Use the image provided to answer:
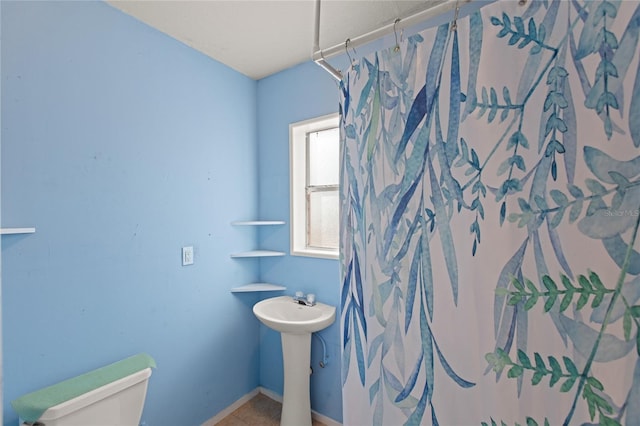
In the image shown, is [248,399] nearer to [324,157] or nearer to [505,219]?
[324,157]

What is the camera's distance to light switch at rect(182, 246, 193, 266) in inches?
67.4

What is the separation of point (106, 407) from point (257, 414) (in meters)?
1.09

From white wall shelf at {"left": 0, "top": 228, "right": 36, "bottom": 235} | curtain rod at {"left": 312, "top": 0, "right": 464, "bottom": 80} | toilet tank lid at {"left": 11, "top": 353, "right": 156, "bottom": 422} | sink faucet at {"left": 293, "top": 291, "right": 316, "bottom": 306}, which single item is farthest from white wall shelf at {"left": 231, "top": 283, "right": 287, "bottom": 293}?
curtain rod at {"left": 312, "top": 0, "right": 464, "bottom": 80}

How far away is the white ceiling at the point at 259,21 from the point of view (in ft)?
4.64

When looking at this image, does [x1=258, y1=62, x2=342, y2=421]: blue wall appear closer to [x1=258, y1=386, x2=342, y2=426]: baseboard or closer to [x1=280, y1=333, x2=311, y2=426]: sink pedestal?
[x1=258, y1=386, x2=342, y2=426]: baseboard

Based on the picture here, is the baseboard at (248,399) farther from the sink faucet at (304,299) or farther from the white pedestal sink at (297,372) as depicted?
the sink faucet at (304,299)

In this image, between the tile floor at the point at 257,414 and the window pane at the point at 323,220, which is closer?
the tile floor at the point at 257,414

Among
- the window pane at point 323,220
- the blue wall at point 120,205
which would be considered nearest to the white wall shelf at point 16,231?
the blue wall at point 120,205

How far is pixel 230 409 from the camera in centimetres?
197

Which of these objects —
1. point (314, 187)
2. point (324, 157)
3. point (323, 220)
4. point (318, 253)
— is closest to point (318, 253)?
point (318, 253)

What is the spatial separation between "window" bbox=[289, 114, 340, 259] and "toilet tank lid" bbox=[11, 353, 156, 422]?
111cm

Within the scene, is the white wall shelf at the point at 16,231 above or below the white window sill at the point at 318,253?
above

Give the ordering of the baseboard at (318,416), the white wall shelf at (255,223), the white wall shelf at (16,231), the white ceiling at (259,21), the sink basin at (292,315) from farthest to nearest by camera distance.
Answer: the white wall shelf at (255,223)
the baseboard at (318,416)
the sink basin at (292,315)
the white ceiling at (259,21)
the white wall shelf at (16,231)

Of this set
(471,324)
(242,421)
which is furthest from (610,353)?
(242,421)
